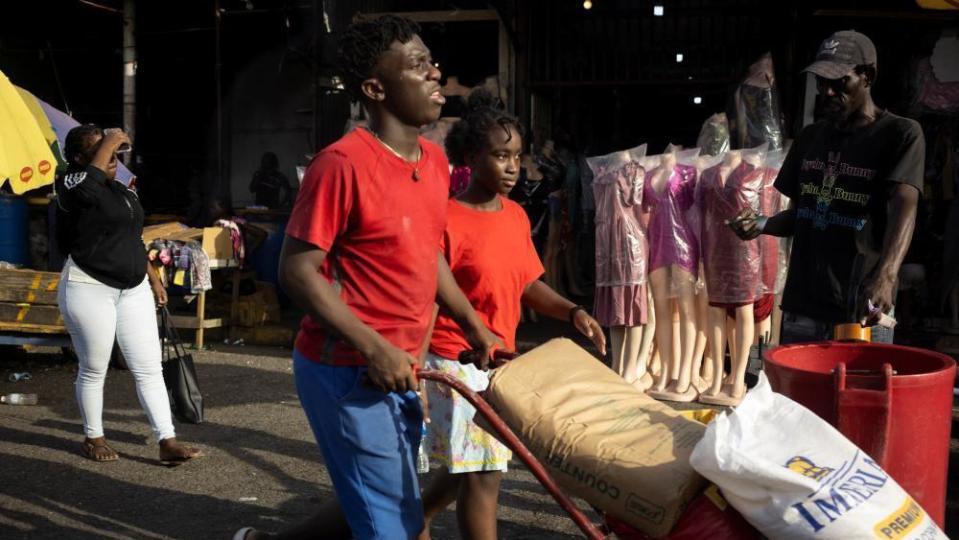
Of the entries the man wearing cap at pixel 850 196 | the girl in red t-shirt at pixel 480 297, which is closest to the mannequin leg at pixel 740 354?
the man wearing cap at pixel 850 196

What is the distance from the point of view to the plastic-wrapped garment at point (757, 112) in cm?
824

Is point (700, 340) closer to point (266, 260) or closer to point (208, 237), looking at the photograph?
point (208, 237)

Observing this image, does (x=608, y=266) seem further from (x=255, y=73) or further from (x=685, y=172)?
(x=255, y=73)

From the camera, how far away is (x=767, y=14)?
1028 cm

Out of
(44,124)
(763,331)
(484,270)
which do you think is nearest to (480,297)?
(484,270)

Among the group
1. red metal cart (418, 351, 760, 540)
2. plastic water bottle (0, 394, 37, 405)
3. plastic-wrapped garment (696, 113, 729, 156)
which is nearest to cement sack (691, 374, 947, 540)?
red metal cart (418, 351, 760, 540)

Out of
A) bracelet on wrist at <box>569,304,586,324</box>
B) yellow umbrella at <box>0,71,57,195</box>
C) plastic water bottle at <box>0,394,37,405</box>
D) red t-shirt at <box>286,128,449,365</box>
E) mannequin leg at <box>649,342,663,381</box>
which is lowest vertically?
plastic water bottle at <box>0,394,37,405</box>

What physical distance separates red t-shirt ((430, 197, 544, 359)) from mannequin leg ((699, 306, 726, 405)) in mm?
3679

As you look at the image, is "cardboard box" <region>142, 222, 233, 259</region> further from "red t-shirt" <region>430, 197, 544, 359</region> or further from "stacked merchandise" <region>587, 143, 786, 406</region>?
"red t-shirt" <region>430, 197, 544, 359</region>

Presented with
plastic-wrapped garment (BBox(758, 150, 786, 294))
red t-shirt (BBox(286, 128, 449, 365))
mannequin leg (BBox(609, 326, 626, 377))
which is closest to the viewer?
red t-shirt (BBox(286, 128, 449, 365))

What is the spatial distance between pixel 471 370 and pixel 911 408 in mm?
1808

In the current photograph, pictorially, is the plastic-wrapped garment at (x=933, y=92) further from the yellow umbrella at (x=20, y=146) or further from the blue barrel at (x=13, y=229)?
the blue barrel at (x=13, y=229)

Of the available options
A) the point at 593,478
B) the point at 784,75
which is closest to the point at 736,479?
the point at 593,478

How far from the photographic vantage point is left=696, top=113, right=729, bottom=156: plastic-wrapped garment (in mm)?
8172
